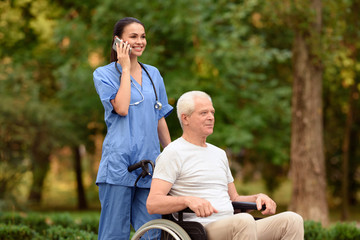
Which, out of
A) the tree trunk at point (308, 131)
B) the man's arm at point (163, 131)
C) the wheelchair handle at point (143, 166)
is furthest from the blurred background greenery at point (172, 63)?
the wheelchair handle at point (143, 166)

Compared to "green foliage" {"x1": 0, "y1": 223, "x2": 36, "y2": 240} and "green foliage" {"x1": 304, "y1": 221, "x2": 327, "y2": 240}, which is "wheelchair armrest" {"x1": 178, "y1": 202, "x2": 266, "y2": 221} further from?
"green foliage" {"x1": 0, "y1": 223, "x2": 36, "y2": 240}

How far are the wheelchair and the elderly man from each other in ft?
0.23

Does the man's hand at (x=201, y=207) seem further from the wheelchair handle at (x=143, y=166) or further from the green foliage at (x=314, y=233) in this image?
the green foliage at (x=314, y=233)

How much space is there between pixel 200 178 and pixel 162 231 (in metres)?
0.37

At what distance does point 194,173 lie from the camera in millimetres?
3262

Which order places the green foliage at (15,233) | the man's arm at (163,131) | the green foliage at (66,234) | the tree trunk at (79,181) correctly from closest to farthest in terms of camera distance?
1. the man's arm at (163,131)
2. the green foliage at (66,234)
3. the green foliage at (15,233)
4. the tree trunk at (79,181)

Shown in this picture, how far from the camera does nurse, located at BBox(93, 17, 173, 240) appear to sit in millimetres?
3363

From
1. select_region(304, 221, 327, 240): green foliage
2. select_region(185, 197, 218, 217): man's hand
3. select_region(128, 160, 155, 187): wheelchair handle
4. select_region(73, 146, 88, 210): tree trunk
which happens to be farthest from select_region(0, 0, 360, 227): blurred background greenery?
select_region(185, 197, 218, 217): man's hand

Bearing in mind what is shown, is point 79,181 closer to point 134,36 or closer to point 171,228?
point 134,36

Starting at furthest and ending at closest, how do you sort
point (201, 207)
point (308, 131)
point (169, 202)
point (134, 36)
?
point (308, 131) < point (134, 36) < point (169, 202) < point (201, 207)

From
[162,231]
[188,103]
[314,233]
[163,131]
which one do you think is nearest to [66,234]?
[163,131]

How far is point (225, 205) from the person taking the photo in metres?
3.30

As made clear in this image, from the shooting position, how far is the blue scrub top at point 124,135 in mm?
3365

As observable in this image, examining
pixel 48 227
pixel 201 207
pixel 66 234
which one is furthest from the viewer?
pixel 48 227
